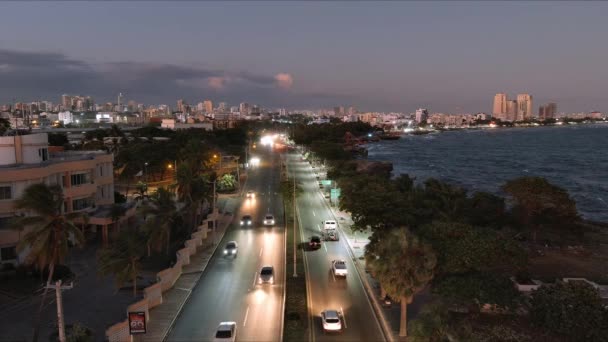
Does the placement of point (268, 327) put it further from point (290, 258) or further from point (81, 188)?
point (81, 188)

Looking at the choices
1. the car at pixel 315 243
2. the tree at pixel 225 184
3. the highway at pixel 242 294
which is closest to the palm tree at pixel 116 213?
the highway at pixel 242 294

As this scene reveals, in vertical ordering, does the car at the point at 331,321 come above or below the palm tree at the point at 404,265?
below

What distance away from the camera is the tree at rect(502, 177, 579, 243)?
41.6 meters

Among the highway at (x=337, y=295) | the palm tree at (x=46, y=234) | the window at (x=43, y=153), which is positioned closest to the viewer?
the palm tree at (x=46, y=234)

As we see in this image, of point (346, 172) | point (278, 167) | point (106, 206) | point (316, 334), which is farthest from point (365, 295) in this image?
point (278, 167)

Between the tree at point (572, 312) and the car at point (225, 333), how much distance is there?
13.4m

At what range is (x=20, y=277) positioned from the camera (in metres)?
30.2

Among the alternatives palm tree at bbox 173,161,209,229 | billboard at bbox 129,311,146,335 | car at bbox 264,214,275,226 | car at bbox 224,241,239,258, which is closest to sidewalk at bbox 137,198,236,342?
car at bbox 224,241,239,258

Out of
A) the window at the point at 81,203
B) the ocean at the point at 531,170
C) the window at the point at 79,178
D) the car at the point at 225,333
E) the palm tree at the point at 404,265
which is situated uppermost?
the window at the point at 79,178

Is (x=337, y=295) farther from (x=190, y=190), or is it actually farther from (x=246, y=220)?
(x=190, y=190)

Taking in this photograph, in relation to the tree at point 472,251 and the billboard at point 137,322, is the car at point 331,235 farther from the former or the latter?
the billboard at point 137,322

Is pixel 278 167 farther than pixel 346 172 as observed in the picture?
Yes

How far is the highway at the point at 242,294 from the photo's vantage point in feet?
76.6

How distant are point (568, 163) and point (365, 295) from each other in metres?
119
